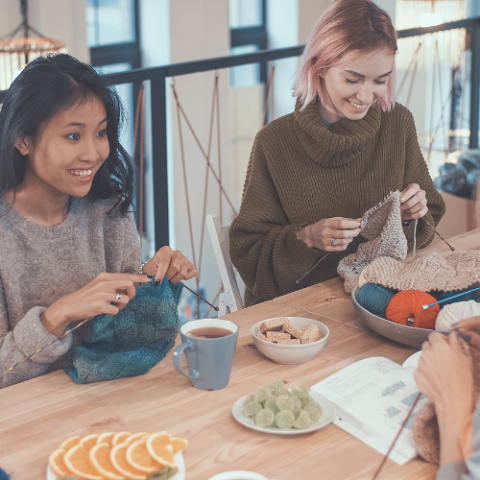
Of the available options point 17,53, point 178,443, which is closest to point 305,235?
point 178,443

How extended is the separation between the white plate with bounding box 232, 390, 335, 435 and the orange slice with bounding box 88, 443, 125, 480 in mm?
183

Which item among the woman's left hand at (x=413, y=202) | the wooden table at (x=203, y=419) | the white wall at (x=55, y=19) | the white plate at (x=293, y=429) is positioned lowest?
the wooden table at (x=203, y=419)

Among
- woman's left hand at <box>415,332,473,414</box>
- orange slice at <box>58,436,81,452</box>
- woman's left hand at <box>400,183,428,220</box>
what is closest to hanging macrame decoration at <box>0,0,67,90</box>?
woman's left hand at <box>400,183,428,220</box>

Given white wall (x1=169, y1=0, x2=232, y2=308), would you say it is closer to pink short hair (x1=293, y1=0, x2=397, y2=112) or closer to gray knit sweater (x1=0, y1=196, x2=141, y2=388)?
pink short hair (x1=293, y1=0, x2=397, y2=112)

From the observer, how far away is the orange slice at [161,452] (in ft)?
2.41

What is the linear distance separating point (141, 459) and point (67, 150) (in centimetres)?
61

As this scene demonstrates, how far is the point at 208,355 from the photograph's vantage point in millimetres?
905

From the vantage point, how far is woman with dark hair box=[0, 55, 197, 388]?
1003 mm

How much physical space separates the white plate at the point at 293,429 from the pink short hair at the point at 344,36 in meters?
0.90

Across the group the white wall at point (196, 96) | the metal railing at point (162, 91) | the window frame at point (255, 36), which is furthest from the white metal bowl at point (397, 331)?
the window frame at point (255, 36)

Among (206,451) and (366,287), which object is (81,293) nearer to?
(206,451)

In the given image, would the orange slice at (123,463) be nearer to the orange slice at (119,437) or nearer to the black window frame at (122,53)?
the orange slice at (119,437)

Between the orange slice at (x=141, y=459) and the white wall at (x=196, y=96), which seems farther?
the white wall at (x=196, y=96)

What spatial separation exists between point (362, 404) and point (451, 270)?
1.44 feet
